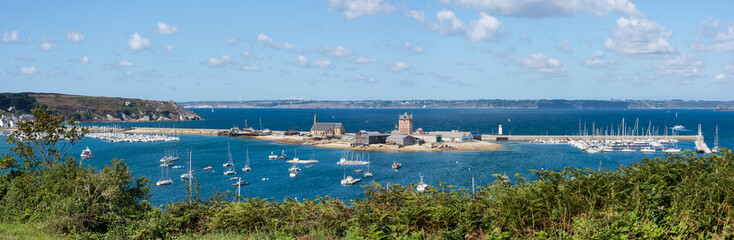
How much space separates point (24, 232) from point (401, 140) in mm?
74974

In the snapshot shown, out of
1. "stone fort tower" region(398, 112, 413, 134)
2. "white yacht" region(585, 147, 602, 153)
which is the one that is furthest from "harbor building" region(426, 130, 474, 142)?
"white yacht" region(585, 147, 602, 153)

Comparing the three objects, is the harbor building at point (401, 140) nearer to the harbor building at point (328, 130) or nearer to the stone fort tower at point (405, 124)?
the stone fort tower at point (405, 124)

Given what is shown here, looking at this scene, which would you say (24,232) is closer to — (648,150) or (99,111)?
(648,150)

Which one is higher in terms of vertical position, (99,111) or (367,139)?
(99,111)

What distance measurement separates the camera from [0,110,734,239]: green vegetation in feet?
26.8

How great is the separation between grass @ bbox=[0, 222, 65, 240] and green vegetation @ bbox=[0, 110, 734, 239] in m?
0.18

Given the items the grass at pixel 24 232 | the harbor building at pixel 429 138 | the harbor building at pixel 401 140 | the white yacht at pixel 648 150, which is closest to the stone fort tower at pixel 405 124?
the harbor building at pixel 429 138

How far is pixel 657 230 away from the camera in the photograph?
25.5ft

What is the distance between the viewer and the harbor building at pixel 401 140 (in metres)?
86.3

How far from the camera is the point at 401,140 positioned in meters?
86.5

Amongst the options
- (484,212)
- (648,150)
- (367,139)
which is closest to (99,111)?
(367,139)

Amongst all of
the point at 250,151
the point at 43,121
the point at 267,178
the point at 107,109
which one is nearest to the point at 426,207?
the point at 43,121

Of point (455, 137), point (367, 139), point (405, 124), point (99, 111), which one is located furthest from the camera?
point (99, 111)

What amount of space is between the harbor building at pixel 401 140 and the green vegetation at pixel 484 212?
73365 millimetres
